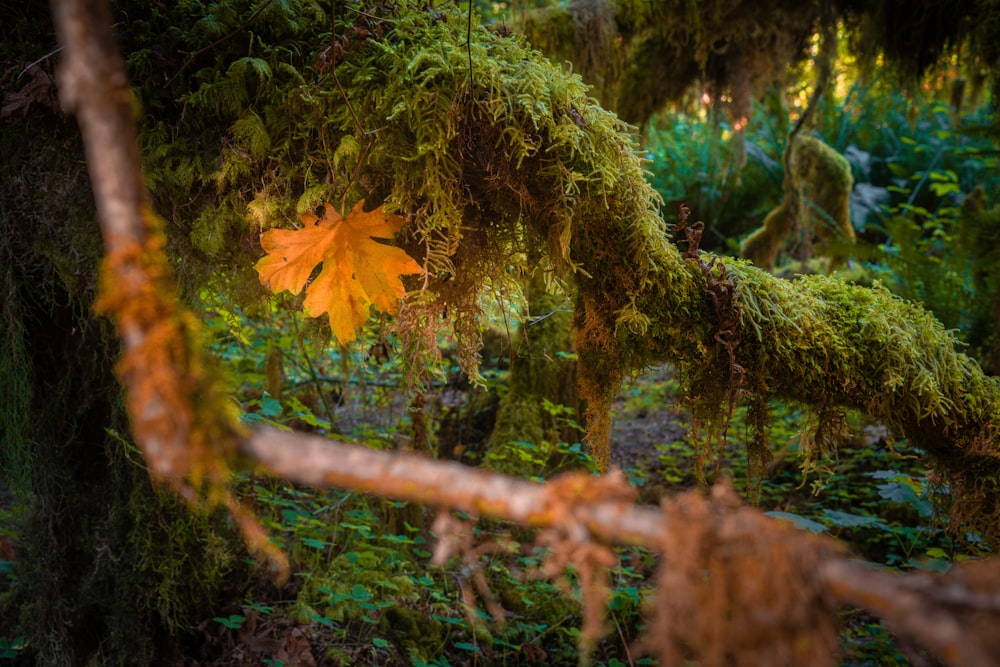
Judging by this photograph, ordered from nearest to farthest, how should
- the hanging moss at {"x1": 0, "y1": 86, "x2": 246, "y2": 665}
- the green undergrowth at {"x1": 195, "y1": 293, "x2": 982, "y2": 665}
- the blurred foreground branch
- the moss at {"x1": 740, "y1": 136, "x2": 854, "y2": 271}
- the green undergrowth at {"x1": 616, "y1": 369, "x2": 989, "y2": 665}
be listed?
the blurred foreground branch
the hanging moss at {"x1": 0, "y1": 86, "x2": 246, "y2": 665}
the green undergrowth at {"x1": 195, "y1": 293, "x2": 982, "y2": 665}
the green undergrowth at {"x1": 616, "y1": 369, "x2": 989, "y2": 665}
the moss at {"x1": 740, "y1": 136, "x2": 854, "y2": 271}

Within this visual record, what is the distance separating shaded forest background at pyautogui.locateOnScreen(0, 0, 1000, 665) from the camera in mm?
1698

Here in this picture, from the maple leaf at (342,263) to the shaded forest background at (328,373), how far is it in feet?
0.29

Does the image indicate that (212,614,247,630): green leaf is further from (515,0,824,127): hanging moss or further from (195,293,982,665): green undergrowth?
(515,0,824,127): hanging moss

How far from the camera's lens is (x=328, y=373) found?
5191 millimetres

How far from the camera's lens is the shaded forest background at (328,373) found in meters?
1.70

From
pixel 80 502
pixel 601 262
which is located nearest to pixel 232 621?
pixel 80 502

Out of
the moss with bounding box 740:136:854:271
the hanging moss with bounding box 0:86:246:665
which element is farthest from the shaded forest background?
the moss with bounding box 740:136:854:271

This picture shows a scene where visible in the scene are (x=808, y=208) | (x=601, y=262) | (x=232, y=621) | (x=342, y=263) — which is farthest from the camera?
(x=808, y=208)

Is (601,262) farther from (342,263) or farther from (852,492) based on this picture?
(852,492)

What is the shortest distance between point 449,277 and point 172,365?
1.22 metres

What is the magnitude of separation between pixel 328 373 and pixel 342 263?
3.68m

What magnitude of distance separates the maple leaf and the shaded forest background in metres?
0.09

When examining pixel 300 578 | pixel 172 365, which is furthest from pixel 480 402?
pixel 172 365

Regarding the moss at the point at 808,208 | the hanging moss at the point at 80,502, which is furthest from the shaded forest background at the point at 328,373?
the moss at the point at 808,208
